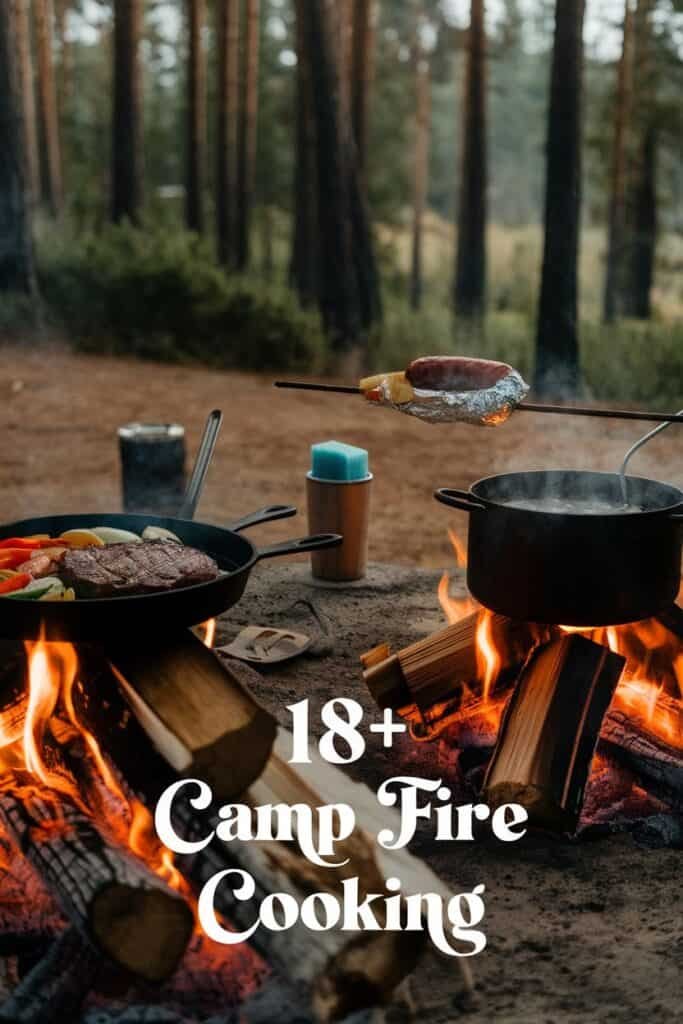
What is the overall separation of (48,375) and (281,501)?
5655 millimetres

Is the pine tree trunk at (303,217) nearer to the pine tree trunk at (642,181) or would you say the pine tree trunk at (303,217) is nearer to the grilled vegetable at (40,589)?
the pine tree trunk at (642,181)

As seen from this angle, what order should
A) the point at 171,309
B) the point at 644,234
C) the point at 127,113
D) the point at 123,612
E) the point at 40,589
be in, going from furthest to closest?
the point at 644,234, the point at 127,113, the point at 171,309, the point at 40,589, the point at 123,612

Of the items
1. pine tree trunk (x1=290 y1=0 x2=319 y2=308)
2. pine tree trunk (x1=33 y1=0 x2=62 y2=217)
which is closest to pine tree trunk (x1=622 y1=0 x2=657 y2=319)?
pine tree trunk (x1=290 y1=0 x2=319 y2=308)

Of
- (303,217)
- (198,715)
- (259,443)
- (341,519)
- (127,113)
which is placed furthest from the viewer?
(303,217)

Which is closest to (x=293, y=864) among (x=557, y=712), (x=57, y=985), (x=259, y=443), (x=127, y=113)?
(x=57, y=985)

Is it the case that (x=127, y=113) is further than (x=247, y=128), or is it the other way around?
(x=247, y=128)

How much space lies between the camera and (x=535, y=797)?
9.84 feet

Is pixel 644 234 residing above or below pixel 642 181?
below

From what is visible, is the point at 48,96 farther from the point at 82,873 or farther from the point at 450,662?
the point at 82,873

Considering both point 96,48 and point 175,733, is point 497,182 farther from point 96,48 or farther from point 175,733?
point 175,733

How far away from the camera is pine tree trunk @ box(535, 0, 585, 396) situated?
11820 millimetres

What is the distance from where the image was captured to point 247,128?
85.5 feet

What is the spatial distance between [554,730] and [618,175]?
72.9 feet

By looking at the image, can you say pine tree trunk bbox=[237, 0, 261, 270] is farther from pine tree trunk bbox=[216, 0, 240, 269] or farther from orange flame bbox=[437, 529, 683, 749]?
orange flame bbox=[437, 529, 683, 749]
